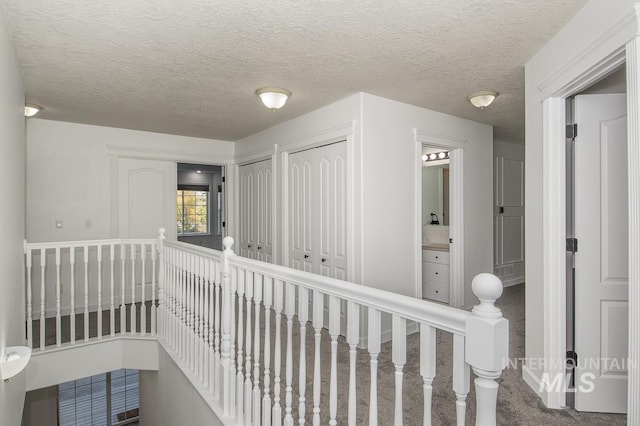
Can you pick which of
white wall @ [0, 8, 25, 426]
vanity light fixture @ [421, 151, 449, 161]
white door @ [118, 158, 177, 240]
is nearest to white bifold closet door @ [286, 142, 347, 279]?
white door @ [118, 158, 177, 240]

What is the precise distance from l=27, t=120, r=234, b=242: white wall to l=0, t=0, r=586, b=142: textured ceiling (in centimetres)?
69

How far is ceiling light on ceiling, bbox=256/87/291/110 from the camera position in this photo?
297 cm

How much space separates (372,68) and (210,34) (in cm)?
114

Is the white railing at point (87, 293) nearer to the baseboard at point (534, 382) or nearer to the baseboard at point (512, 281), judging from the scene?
the baseboard at point (534, 382)

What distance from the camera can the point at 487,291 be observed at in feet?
2.71

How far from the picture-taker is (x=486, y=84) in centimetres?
293

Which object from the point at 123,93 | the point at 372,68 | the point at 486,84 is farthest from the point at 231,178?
the point at 486,84

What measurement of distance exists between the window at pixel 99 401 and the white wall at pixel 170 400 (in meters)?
2.59

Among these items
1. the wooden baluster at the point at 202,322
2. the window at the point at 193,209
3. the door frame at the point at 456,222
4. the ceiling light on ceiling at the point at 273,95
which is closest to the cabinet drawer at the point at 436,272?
the door frame at the point at 456,222

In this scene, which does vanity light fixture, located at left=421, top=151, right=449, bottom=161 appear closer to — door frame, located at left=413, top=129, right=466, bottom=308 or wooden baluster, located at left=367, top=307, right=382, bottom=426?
door frame, located at left=413, top=129, right=466, bottom=308

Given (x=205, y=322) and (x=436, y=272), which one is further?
(x=436, y=272)

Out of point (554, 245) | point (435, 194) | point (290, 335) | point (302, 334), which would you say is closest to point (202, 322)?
point (290, 335)

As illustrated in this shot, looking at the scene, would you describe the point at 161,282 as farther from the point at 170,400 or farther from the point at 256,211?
the point at 256,211

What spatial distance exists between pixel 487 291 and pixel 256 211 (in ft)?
14.0
